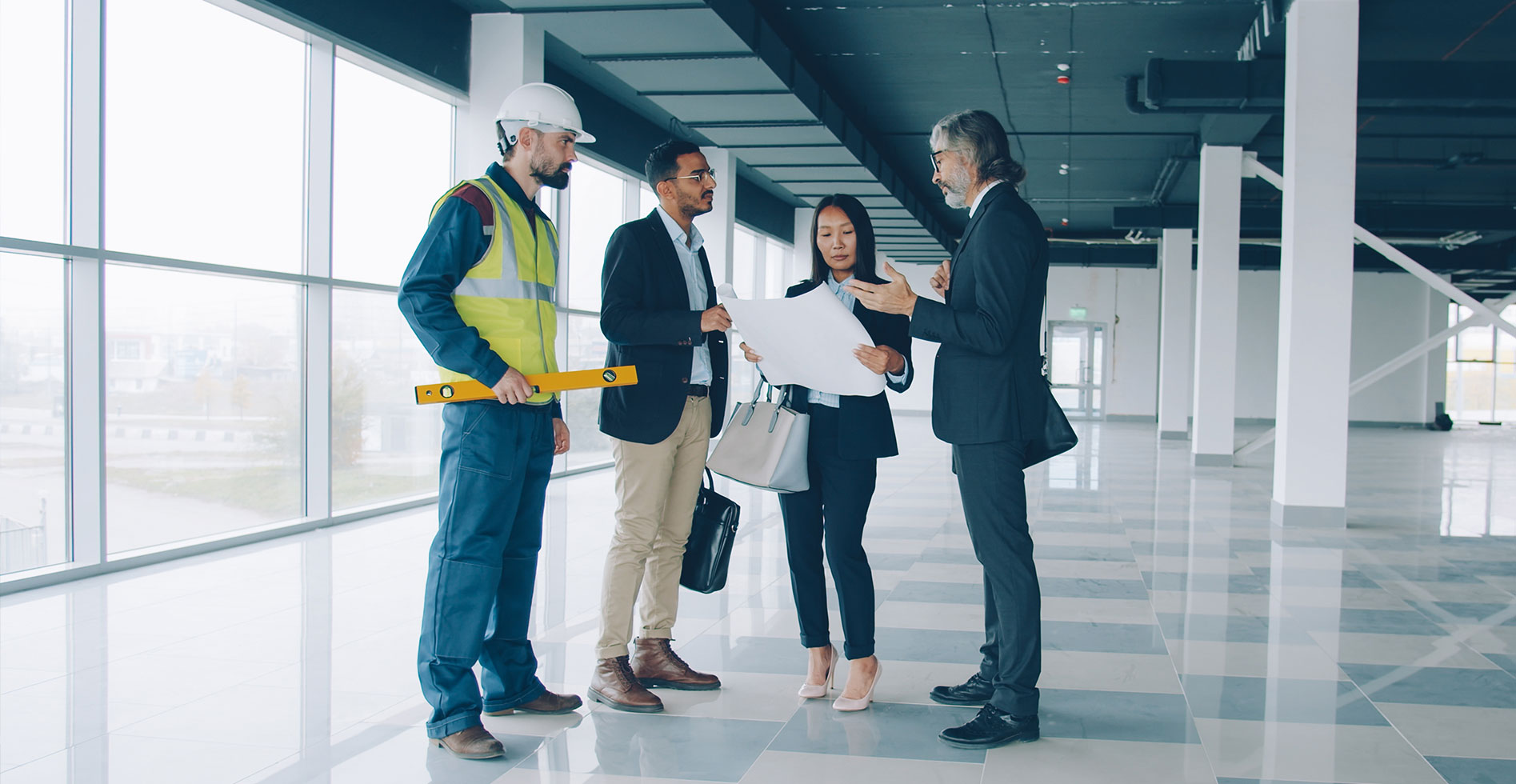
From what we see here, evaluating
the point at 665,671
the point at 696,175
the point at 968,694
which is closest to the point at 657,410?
the point at 696,175

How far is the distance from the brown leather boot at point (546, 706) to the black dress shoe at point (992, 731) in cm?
105

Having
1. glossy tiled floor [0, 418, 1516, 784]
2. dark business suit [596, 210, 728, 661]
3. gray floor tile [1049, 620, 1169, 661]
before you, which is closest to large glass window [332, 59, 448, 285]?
glossy tiled floor [0, 418, 1516, 784]

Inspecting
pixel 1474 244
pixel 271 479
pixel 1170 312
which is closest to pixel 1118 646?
pixel 271 479

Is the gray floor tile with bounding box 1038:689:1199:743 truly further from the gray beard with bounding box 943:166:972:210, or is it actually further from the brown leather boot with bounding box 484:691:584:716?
the gray beard with bounding box 943:166:972:210

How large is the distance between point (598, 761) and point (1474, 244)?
22.9 m

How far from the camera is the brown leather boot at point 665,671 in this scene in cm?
330

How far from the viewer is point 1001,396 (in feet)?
9.14

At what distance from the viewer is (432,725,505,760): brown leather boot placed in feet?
8.70

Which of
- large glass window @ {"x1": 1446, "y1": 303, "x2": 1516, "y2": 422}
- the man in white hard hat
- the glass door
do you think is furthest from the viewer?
large glass window @ {"x1": 1446, "y1": 303, "x2": 1516, "y2": 422}

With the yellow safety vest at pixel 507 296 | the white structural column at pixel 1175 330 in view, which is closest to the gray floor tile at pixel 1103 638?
the yellow safety vest at pixel 507 296

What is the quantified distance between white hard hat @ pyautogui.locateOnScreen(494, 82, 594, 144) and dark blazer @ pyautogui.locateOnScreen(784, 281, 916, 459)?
2.56ft

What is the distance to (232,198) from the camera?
253 inches

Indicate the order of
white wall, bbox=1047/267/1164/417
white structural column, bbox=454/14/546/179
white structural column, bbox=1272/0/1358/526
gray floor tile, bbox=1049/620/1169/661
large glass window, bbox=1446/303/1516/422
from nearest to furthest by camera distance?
gray floor tile, bbox=1049/620/1169/661
white structural column, bbox=1272/0/1358/526
white structural column, bbox=454/14/546/179
white wall, bbox=1047/267/1164/417
large glass window, bbox=1446/303/1516/422

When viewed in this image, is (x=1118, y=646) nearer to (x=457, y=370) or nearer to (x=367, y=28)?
(x=457, y=370)
